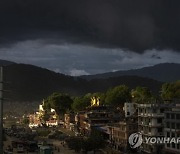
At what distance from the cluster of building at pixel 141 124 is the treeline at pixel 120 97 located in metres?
6.56

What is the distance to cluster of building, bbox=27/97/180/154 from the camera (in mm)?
74938

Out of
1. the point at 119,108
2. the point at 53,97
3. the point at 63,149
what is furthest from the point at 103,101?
the point at 63,149

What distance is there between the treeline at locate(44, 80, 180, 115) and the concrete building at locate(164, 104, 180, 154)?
15102 mm

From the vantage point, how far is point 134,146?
3553 inches

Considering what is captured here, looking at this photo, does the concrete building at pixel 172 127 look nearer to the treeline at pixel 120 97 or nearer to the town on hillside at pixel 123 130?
the town on hillside at pixel 123 130

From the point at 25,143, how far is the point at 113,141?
81.8ft

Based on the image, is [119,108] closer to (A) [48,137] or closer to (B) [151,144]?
(A) [48,137]

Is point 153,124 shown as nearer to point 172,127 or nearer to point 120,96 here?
point 172,127

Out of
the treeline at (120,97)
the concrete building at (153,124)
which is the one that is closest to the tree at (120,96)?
the treeline at (120,97)

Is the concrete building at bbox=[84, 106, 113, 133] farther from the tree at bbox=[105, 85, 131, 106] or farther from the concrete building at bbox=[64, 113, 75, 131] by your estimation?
the concrete building at bbox=[64, 113, 75, 131]

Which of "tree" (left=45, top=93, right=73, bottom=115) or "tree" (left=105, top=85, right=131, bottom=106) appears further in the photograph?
"tree" (left=45, top=93, right=73, bottom=115)

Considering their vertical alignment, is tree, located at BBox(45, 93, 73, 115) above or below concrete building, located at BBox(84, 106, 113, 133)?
above

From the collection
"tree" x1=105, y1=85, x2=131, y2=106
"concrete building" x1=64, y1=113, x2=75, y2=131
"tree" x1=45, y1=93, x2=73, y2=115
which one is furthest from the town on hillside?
"tree" x1=45, y1=93, x2=73, y2=115

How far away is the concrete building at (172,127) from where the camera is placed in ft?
237
